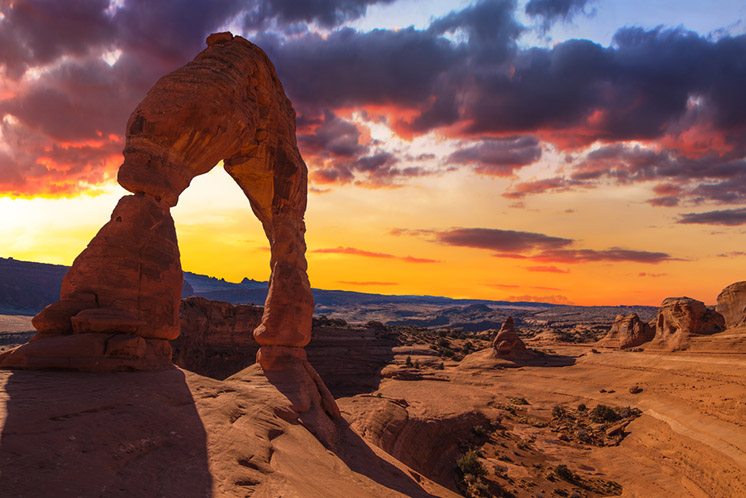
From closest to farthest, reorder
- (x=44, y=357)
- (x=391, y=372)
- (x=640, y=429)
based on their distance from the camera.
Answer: (x=44, y=357) → (x=640, y=429) → (x=391, y=372)

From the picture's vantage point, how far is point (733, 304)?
37.5 meters

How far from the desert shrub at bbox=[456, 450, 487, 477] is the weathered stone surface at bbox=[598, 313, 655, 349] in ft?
91.7

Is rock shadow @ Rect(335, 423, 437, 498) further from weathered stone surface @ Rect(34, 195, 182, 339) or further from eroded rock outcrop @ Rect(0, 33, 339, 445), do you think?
weathered stone surface @ Rect(34, 195, 182, 339)

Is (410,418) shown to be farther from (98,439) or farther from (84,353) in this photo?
(98,439)

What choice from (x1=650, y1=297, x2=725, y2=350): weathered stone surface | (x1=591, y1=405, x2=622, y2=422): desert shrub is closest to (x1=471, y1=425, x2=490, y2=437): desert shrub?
(x1=591, y1=405, x2=622, y2=422): desert shrub

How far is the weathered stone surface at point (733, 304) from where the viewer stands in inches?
1439

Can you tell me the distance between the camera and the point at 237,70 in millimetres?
13438

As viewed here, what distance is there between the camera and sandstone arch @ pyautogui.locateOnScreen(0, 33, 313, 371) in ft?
29.0

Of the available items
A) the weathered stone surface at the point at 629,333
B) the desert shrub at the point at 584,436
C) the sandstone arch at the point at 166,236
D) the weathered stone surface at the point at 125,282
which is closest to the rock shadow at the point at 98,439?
the sandstone arch at the point at 166,236

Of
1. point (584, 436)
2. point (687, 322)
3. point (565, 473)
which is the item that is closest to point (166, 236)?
point (565, 473)

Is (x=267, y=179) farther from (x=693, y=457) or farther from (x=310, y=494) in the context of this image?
(x=693, y=457)

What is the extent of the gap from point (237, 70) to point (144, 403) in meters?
9.75

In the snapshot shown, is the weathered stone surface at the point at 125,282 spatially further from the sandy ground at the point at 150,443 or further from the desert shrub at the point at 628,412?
the desert shrub at the point at 628,412

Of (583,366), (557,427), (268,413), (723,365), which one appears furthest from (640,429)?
(268,413)
